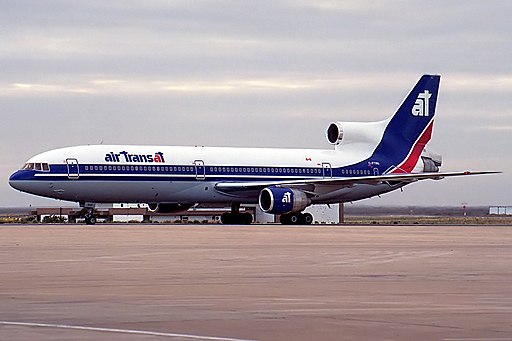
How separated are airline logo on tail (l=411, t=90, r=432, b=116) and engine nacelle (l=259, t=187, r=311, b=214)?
11908 millimetres

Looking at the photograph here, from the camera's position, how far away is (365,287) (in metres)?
16.7

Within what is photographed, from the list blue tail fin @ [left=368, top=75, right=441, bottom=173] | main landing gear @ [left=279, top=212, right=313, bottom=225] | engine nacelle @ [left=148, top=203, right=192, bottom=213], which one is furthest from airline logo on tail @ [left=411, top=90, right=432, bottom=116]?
engine nacelle @ [left=148, top=203, right=192, bottom=213]

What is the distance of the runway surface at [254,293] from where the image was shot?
37.3 feet

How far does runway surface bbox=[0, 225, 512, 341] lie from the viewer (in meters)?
11.4

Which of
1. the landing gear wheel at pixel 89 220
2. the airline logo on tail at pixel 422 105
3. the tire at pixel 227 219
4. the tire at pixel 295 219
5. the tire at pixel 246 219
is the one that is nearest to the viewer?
the landing gear wheel at pixel 89 220

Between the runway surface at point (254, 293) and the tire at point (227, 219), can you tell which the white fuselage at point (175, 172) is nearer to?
the tire at point (227, 219)

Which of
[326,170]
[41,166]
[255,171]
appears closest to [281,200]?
[255,171]

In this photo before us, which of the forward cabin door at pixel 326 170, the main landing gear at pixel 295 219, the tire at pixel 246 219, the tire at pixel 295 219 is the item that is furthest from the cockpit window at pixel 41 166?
the forward cabin door at pixel 326 170

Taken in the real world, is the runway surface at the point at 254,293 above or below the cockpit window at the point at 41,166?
below

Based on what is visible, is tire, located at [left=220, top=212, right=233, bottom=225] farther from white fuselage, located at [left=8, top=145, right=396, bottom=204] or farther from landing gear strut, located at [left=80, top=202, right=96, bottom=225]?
landing gear strut, located at [left=80, top=202, right=96, bottom=225]

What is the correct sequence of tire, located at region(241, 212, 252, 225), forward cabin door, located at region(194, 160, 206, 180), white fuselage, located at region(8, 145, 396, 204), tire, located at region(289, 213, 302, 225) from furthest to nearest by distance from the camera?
tire, located at region(241, 212, 252, 225) < tire, located at region(289, 213, 302, 225) < forward cabin door, located at region(194, 160, 206, 180) < white fuselage, located at region(8, 145, 396, 204)

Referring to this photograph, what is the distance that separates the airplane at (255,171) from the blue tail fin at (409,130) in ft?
0.20

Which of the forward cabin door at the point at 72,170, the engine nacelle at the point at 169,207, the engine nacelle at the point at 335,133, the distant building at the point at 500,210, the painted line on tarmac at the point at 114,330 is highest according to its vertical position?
the engine nacelle at the point at 335,133

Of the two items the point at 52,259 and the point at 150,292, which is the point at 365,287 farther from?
the point at 52,259
